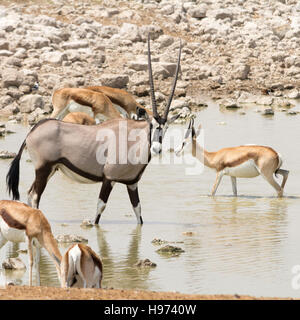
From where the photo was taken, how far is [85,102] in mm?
17125

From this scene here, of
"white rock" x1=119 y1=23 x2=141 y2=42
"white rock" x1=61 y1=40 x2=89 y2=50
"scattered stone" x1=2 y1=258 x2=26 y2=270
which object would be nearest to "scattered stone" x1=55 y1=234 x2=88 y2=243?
"scattered stone" x1=2 y1=258 x2=26 y2=270

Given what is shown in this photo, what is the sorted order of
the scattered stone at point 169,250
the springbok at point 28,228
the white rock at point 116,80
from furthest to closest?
the white rock at point 116,80
the scattered stone at point 169,250
the springbok at point 28,228

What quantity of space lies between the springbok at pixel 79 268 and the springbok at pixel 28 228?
1.05 feet

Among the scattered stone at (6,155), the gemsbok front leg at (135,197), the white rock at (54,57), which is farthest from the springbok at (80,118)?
the white rock at (54,57)

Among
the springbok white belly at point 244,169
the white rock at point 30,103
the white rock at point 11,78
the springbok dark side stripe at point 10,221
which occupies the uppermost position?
the springbok dark side stripe at point 10,221

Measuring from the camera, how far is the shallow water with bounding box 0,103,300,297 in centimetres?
864

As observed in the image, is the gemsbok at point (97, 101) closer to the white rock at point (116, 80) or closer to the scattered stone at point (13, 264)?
the scattered stone at point (13, 264)

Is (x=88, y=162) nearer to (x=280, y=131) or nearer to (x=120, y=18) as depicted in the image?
(x=280, y=131)

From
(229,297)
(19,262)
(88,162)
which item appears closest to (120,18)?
(88,162)

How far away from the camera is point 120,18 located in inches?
1371

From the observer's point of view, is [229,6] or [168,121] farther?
[229,6]

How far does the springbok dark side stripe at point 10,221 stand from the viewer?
8141 millimetres
